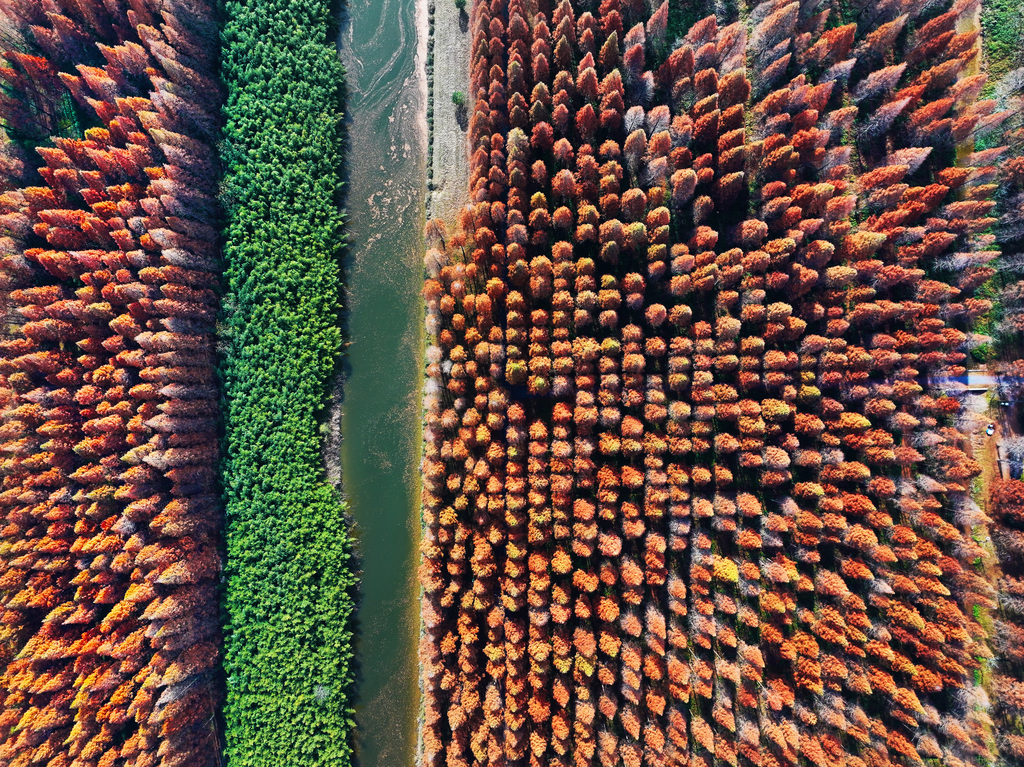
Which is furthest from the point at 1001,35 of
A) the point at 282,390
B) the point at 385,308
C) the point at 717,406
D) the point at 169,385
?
the point at 169,385

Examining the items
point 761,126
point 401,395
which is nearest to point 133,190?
point 401,395

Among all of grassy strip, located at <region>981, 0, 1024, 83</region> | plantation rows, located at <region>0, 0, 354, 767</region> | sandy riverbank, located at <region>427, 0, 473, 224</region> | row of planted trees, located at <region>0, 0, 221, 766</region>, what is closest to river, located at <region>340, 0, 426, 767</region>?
sandy riverbank, located at <region>427, 0, 473, 224</region>

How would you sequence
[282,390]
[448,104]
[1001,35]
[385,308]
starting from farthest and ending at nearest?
[385,308]
[448,104]
[282,390]
[1001,35]

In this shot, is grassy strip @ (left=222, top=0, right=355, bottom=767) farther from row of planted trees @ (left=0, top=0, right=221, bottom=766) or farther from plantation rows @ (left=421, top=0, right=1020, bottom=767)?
plantation rows @ (left=421, top=0, right=1020, bottom=767)

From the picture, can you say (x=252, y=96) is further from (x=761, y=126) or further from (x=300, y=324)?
(x=761, y=126)

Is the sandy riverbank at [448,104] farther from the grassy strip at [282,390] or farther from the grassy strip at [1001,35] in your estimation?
the grassy strip at [1001,35]

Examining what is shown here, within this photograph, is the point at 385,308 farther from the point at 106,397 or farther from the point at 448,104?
the point at 106,397

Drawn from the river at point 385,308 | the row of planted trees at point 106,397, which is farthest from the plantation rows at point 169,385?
the river at point 385,308
